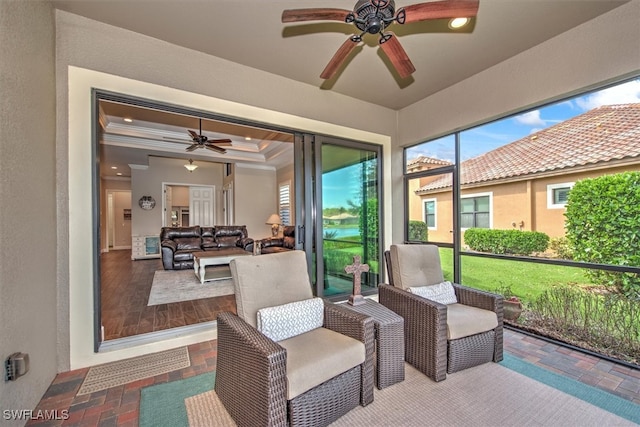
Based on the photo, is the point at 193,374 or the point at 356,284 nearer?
the point at 193,374

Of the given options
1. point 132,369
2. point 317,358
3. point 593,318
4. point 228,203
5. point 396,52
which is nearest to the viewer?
point 317,358

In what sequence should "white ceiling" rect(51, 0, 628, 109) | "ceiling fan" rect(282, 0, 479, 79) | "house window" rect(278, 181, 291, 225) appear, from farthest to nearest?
"house window" rect(278, 181, 291, 225), "white ceiling" rect(51, 0, 628, 109), "ceiling fan" rect(282, 0, 479, 79)

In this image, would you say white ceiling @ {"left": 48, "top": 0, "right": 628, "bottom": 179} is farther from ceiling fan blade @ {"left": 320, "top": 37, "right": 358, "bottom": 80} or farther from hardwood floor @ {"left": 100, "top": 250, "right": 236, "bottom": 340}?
hardwood floor @ {"left": 100, "top": 250, "right": 236, "bottom": 340}

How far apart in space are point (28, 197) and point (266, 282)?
5.39 ft

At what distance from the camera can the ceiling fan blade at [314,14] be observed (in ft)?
5.50

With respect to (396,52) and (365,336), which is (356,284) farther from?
Answer: (396,52)

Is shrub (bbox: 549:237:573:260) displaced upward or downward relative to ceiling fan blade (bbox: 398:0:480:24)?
downward

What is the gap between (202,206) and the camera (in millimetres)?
9766

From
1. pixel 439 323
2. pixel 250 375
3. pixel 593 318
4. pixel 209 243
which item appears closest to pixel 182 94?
pixel 250 375

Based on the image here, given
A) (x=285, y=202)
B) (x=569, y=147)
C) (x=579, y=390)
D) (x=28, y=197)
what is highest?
(x=569, y=147)

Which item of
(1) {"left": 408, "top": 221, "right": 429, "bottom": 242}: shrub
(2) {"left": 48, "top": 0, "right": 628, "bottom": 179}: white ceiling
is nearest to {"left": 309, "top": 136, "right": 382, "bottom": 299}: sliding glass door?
(1) {"left": 408, "top": 221, "right": 429, "bottom": 242}: shrub

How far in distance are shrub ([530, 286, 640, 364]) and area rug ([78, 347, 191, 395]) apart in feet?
12.0

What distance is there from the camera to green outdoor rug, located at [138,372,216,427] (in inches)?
66.8

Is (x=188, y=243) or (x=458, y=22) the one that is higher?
(x=458, y=22)
